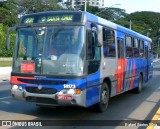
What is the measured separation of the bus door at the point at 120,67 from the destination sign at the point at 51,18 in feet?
10.4

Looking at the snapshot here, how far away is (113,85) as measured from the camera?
37.3 feet

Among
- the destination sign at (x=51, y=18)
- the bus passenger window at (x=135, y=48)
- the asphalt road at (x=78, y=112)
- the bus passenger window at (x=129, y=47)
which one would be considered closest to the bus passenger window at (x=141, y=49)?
the bus passenger window at (x=135, y=48)

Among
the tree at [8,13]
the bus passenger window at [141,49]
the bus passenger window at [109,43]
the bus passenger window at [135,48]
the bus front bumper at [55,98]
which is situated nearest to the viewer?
the bus front bumper at [55,98]

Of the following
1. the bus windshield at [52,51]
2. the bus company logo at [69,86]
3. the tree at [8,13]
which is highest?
the tree at [8,13]

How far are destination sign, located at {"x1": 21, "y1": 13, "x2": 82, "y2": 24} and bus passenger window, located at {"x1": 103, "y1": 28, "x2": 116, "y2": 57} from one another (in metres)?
1.56

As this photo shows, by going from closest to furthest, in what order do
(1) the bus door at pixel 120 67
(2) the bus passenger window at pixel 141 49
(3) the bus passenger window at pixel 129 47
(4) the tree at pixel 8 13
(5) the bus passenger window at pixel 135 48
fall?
(1) the bus door at pixel 120 67 < (3) the bus passenger window at pixel 129 47 < (5) the bus passenger window at pixel 135 48 < (2) the bus passenger window at pixel 141 49 < (4) the tree at pixel 8 13

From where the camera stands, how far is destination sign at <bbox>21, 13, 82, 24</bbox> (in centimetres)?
927

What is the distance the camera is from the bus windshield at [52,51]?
29.4ft

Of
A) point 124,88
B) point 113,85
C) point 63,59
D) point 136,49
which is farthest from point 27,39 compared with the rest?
point 136,49

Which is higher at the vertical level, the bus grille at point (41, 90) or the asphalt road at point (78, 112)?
the bus grille at point (41, 90)

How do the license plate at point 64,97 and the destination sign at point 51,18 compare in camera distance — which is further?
the destination sign at point 51,18

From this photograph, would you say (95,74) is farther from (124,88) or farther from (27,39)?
(124,88)

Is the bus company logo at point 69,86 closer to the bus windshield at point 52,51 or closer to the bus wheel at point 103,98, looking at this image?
the bus windshield at point 52,51

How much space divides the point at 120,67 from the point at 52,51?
12.4ft
